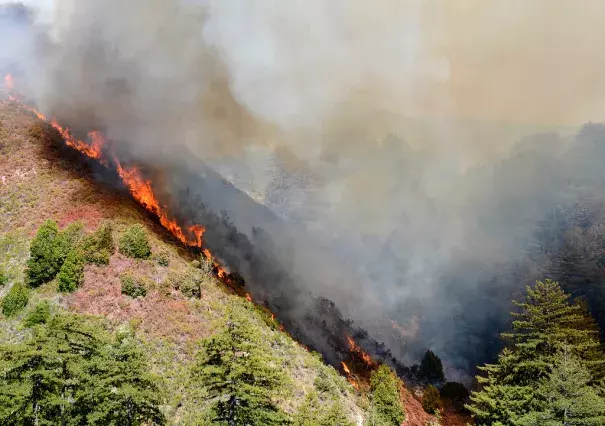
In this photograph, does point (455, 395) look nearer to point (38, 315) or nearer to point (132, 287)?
point (132, 287)

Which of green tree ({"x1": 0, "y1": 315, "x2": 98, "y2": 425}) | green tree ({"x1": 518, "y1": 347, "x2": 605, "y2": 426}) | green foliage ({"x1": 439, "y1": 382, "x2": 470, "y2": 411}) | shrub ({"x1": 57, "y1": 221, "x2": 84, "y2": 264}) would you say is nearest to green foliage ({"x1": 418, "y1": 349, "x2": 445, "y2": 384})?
green foliage ({"x1": 439, "y1": 382, "x2": 470, "y2": 411})

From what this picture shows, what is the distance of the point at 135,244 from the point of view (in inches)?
1930

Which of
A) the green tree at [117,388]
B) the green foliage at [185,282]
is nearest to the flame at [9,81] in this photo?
the green foliage at [185,282]

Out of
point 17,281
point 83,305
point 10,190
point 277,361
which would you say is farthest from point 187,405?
point 10,190

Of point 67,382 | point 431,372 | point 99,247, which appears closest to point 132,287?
point 99,247

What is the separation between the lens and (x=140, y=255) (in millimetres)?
49094

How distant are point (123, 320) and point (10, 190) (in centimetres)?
2966

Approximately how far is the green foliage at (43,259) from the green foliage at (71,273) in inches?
49.7

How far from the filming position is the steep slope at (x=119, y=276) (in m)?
40.7

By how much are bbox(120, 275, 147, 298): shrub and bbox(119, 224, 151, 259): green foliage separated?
4278 mm

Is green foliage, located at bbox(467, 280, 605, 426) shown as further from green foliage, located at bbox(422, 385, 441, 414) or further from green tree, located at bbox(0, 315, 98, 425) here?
green tree, located at bbox(0, 315, 98, 425)

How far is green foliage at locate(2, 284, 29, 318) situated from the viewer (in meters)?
39.2

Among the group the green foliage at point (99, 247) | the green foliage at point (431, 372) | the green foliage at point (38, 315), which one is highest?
the green foliage at point (431, 372)

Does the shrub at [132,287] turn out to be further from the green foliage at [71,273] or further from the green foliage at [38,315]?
the green foliage at [38,315]
